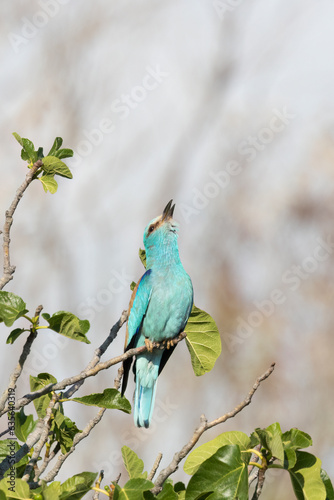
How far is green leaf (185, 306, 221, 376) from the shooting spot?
12.5 feet

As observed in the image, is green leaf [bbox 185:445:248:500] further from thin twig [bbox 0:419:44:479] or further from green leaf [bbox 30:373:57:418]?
green leaf [bbox 30:373:57:418]

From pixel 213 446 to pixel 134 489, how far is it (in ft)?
1.30

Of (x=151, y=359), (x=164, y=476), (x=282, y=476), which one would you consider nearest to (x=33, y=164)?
(x=164, y=476)

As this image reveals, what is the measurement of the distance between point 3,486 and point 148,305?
2.91 m

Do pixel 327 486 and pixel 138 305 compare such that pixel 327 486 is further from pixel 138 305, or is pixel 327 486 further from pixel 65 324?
pixel 138 305

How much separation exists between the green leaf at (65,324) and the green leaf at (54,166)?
2.88 ft

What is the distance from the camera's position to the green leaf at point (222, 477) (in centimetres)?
243

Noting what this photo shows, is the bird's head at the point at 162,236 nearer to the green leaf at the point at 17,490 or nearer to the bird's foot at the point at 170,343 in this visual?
the bird's foot at the point at 170,343

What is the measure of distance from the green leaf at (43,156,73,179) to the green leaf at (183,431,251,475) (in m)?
1.65

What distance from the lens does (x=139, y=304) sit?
5156 mm

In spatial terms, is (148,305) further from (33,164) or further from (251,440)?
(251,440)

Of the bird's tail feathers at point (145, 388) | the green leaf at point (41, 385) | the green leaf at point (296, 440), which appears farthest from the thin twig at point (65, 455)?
the bird's tail feathers at point (145, 388)

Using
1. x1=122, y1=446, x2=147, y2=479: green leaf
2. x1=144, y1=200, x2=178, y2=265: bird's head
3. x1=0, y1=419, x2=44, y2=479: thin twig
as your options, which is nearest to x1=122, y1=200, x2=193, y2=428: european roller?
x1=144, y1=200, x2=178, y2=265: bird's head

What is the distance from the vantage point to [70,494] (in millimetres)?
2441
